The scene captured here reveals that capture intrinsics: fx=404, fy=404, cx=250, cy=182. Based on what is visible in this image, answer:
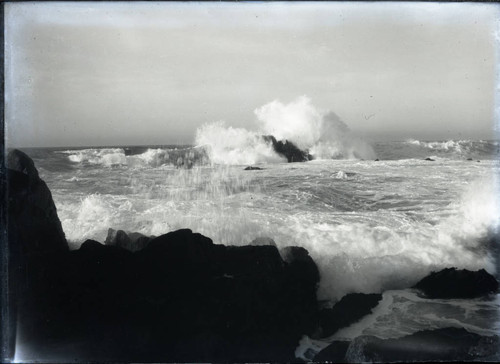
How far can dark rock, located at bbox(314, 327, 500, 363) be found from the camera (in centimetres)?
402

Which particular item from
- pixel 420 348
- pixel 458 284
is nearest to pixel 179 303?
pixel 420 348

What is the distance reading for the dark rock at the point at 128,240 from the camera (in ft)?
15.8

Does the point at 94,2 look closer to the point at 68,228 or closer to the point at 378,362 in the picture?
the point at 68,228

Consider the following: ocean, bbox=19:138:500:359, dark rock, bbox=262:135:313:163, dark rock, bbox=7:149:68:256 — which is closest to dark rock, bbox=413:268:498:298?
ocean, bbox=19:138:500:359

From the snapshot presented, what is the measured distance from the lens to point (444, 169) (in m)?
5.99

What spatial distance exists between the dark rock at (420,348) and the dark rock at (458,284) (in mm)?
749

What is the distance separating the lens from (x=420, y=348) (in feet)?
13.6

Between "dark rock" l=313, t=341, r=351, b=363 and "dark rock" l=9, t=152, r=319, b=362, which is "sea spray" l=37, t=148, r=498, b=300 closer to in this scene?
"dark rock" l=9, t=152, r=319, b=362

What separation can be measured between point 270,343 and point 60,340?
88.4 inches

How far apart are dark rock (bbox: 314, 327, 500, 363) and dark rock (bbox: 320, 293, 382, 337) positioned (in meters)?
0.40

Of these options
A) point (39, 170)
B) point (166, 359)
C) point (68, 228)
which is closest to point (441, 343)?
point (166, 359)

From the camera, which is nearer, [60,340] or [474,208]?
[60,340]

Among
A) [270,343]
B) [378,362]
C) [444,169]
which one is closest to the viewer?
[378,362]

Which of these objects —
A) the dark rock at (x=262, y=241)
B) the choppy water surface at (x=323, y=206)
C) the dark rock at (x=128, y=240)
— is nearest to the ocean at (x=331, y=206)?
the choppy water surface at (x=323, y=206)
